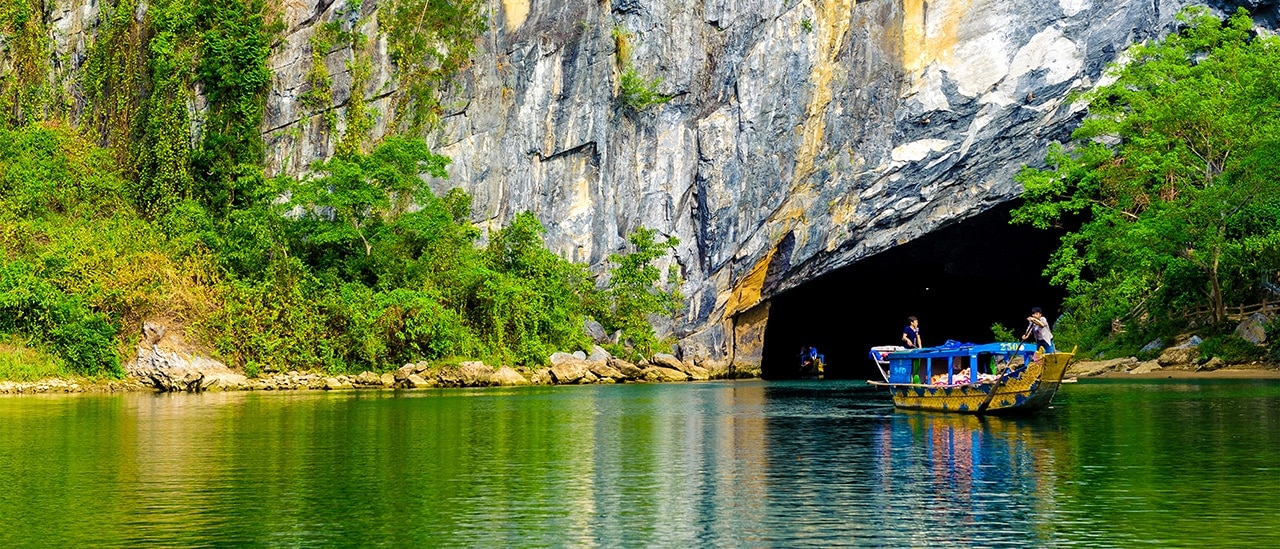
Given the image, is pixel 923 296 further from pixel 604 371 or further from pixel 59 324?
pixel 59 324

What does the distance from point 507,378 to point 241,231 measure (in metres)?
11.1

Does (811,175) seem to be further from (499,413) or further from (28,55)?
(28,55)

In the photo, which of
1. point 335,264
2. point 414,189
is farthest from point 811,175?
point 335,264

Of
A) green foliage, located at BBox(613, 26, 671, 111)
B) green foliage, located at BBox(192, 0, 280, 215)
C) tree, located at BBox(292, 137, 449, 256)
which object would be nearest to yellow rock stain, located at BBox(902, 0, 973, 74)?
green foliage, located at BBox(613, 26, 671, 111)

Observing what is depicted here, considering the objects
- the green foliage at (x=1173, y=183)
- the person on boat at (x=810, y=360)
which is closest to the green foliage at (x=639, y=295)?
the person on boat at (x=810, y=360)

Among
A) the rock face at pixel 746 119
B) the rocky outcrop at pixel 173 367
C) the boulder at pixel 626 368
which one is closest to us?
the rocky outcrop at pixel 173 367

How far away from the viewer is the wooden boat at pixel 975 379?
76.8ft

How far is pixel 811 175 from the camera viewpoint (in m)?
47.7

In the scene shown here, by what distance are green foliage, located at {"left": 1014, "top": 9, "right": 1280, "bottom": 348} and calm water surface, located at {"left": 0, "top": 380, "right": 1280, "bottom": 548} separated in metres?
11.9

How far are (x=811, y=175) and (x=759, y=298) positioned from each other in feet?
16.1

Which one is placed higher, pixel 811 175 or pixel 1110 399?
pixel 811 175

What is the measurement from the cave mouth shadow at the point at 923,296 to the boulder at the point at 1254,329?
9.98 metres

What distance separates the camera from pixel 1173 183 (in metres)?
41.9

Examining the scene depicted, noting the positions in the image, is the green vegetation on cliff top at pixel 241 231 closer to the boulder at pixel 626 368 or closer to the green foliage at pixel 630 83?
the boulder at pixel 626 368
